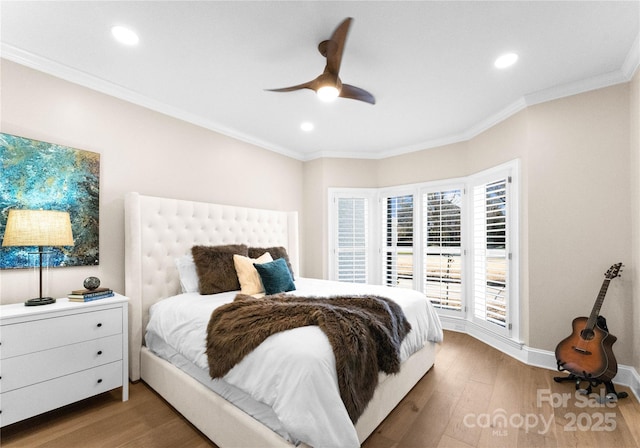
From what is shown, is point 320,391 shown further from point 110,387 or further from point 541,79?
point 541,79

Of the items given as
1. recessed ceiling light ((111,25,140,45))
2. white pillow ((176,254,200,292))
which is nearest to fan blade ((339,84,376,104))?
recessed ceiling light ((111,25,140,45))

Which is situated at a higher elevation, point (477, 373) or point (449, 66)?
point (449, 66)

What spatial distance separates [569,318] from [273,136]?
3.83m

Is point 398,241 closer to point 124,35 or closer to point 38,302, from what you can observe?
point 124,35

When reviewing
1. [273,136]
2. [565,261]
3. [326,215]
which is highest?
[273,136]

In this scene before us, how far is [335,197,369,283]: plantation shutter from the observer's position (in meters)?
4.69

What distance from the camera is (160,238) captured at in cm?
281

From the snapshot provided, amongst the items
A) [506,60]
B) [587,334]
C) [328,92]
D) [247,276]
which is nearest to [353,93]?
[328,92]

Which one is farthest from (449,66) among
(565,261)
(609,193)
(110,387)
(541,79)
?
(110,387)

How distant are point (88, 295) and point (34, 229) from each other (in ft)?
1.87

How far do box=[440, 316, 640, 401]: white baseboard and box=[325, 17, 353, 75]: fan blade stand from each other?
317cm

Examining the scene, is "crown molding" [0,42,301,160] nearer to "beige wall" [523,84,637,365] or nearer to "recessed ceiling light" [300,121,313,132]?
"recessed ceiling light" [300,121,313,132]

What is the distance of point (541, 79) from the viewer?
2.62 meters

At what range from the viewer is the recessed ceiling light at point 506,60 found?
226 cm
